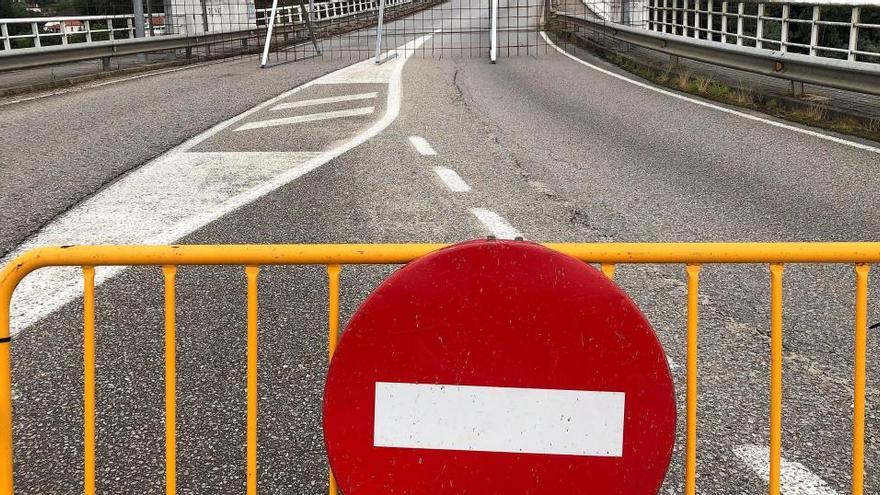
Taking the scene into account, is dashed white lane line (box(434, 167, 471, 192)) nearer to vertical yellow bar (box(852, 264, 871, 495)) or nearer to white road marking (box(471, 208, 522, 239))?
white road marking (box(471, 208, 522, 239))

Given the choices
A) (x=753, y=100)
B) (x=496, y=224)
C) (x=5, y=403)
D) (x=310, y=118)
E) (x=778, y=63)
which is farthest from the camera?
(x=753, y=100)

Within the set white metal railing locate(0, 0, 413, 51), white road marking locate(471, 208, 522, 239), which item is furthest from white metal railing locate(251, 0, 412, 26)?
white road marking locate(471, 208, 522, 239)

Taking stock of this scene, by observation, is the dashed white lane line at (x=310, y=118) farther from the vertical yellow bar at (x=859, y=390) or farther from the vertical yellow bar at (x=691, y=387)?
the vertical yellow bar at (x=859, y=390)

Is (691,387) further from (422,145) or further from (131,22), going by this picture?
(131,22)

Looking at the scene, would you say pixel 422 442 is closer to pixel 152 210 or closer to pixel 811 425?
pixel 811 425

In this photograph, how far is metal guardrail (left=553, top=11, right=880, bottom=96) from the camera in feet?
35.3

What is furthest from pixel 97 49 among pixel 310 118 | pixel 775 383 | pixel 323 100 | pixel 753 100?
pixel 775 383

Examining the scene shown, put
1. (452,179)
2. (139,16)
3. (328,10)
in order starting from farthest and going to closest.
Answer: (328,10)
(139,16)
(452,179)

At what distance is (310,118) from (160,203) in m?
5.10

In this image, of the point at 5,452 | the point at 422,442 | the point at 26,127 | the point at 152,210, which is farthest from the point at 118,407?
the point at 26,127

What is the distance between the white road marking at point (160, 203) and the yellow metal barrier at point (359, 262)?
1993 millimetres

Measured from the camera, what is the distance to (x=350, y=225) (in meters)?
6.62

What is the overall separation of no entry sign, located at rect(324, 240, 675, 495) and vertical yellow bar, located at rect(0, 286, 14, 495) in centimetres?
107

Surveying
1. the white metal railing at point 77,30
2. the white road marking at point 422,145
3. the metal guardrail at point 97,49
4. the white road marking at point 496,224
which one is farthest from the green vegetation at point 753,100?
the white metal railing at point 77,30
